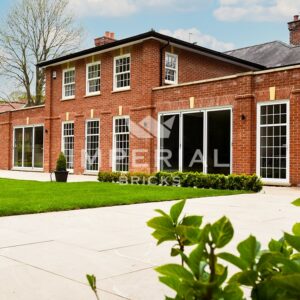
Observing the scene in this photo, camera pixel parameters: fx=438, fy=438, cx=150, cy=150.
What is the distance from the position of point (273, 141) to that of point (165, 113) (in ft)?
15.7

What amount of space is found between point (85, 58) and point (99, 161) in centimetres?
523

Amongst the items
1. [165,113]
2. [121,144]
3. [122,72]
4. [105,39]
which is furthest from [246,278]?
[105,39]

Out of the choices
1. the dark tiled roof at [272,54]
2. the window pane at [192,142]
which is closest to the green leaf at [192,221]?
the window pane at [192,142]

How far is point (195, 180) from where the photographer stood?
45.0 ft

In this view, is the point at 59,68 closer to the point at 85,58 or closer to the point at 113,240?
the point at 85,58

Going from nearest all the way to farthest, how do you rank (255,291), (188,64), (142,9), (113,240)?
(255,291) → (113,240) → (188,64) → (142,9)

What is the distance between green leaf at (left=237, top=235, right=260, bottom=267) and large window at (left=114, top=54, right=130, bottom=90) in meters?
18.4

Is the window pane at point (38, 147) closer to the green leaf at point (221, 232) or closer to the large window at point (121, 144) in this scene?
the large window at point (121, 144)

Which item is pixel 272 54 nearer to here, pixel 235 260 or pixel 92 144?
pixel 92 144

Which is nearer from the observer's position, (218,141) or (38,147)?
(218,141)

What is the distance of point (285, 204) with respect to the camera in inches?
351

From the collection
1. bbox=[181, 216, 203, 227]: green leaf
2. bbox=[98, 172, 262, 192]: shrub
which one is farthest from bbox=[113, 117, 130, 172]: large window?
bbox=[181, 216, 203, 227]: green leaf

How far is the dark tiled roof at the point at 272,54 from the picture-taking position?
904 inches

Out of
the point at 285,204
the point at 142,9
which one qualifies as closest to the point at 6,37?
the point at 142,9
